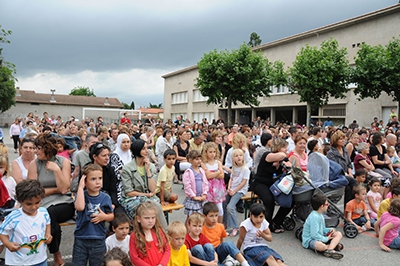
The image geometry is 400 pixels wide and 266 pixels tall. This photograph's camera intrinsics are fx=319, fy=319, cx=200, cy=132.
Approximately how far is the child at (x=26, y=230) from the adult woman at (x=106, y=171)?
115cm

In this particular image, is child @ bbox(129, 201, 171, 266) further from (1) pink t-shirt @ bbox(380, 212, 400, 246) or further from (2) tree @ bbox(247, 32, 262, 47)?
(2) tree @ bbox(247, 32, 262, 47)

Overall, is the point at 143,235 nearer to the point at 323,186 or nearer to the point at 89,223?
the point at 89,223

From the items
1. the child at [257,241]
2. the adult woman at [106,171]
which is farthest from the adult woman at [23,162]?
the child at [257,241]

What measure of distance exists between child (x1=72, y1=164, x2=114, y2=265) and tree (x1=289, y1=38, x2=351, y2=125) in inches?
740

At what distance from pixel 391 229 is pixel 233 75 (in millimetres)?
20505

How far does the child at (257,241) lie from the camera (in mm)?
4301

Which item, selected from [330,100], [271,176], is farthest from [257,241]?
[330,100]

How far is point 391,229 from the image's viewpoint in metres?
5.34

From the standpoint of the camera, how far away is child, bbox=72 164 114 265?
379 centimetres

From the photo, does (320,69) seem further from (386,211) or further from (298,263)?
(298,263)

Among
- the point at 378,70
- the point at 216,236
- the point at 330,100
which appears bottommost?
the point at 216,236

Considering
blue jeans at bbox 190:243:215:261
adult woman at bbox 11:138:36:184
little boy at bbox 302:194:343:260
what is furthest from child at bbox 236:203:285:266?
adult woman at bbox 11:138:36:184

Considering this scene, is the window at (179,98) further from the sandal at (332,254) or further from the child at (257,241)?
the child at (257,241)

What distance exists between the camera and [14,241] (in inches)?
129
